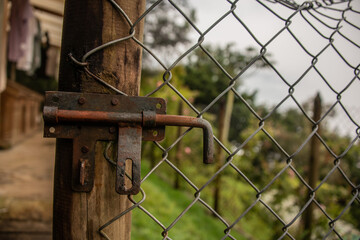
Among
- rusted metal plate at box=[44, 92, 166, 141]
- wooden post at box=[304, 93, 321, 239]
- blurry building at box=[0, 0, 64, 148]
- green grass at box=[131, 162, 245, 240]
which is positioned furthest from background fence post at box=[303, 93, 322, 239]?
blurry building at box=[0, 0, 64, 148]

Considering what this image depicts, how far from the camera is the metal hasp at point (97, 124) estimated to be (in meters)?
0.50

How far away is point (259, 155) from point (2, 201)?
3.43 meters

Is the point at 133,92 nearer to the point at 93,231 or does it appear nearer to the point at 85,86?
the point at 85,86

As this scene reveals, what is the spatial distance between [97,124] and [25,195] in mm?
2856

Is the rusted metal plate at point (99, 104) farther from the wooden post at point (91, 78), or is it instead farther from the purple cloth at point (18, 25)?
the purple cloth at point (18, 25)

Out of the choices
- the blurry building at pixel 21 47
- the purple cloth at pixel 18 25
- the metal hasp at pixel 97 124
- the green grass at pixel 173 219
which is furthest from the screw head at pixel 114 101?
the purple cloth at pixel 18 25

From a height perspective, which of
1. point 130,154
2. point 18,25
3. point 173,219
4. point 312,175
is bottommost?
point 173,219

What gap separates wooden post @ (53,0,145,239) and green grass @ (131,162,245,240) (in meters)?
2.50

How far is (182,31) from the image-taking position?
49.2 feet

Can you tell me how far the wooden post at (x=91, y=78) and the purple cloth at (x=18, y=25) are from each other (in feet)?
13.5

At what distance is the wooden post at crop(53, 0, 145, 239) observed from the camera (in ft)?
1.71

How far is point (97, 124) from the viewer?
52 centimetres

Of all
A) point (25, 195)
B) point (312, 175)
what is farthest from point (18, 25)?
point (312, 175)

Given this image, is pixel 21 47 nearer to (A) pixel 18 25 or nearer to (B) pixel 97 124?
(A) pixel 18 25
